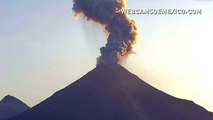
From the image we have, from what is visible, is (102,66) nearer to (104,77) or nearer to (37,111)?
(104,77)

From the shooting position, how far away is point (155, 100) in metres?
132

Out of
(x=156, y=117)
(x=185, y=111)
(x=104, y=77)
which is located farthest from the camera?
(x=104, y=77)

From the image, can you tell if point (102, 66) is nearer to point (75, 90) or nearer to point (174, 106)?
point (75, 90)

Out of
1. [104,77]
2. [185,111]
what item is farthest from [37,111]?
[185,111]

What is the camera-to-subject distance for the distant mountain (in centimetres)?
12155

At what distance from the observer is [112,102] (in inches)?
5182

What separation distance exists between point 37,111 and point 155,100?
36.7 meters

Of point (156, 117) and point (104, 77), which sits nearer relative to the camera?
point (156, 117)

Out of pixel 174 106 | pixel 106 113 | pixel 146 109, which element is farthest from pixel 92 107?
pixel 174 106

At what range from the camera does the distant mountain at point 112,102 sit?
122m

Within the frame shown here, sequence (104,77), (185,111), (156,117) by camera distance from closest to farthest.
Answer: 1. (156,117)
2. (185,111)
3. (104,77)

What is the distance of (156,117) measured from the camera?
11912 cm

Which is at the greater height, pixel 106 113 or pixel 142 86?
pixel 142 86

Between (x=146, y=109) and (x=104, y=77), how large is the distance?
20.5m
